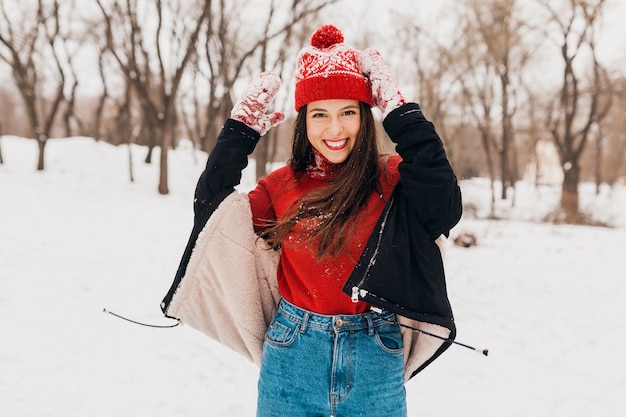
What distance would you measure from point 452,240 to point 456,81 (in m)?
10.7

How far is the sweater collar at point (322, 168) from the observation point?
1644 mm

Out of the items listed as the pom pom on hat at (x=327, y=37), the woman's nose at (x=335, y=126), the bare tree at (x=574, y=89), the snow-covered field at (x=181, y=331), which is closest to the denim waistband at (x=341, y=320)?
the woman's nose at (x=335, y=126)

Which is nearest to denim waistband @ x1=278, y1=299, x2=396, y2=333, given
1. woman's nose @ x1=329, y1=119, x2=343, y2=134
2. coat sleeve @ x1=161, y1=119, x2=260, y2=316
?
coat sleeve @ x1=161, y1=119, x2=260, y2=316

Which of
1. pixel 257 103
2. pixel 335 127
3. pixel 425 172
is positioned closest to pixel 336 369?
pixel 425 172

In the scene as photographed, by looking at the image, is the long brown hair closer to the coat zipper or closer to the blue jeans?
Answer: the coat zipper

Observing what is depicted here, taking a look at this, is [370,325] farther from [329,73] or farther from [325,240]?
[329,73]

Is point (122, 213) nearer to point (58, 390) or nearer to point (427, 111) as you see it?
point (58, 390)

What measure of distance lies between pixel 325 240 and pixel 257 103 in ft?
1.91

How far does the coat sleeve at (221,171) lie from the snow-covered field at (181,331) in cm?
244

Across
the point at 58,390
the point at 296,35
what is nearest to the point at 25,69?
the point at 296,35

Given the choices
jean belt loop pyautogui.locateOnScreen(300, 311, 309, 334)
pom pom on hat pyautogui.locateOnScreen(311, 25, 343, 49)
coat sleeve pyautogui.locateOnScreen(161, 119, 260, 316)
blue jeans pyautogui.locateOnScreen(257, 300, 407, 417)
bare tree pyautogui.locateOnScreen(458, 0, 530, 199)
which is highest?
bare tree pyautogui.locateOnScreen(458, 0, 530, 199)

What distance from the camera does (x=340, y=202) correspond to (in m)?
1.48

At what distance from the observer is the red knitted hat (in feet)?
5.00

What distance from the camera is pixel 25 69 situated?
1230 centimetres
